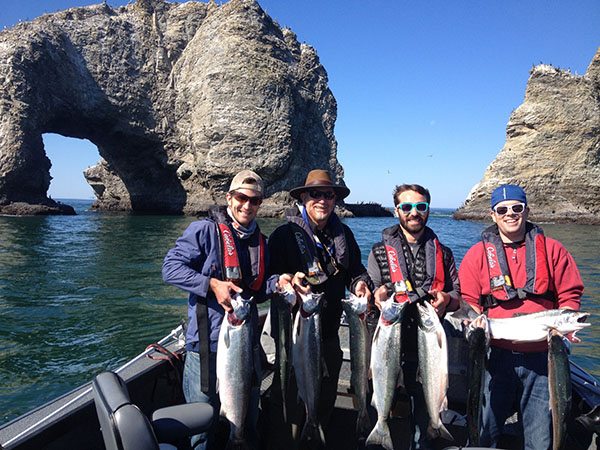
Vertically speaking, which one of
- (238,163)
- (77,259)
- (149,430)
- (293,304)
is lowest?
(77,259)

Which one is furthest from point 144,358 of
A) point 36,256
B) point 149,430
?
point 36,256

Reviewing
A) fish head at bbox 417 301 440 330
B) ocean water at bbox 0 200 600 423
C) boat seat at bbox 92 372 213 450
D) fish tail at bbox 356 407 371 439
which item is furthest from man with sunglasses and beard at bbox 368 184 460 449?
ocean water at bbox 0 200 600 423

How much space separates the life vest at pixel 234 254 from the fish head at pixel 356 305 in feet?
2.66

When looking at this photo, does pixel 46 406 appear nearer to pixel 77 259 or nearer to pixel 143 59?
pixel 77 259

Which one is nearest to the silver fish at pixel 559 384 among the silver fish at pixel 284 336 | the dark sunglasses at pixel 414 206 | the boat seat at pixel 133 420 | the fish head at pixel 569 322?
the fish head at pixel 569 322

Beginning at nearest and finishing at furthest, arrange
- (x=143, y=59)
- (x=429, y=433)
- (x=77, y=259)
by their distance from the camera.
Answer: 1. (x=429, y=433)
2. (x=77, y=259)
3. (x=143, y=59)

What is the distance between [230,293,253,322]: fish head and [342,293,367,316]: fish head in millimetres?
883

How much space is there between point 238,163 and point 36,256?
3379 centimetres

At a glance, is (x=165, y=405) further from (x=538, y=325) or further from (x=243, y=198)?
(x=538, y=325)

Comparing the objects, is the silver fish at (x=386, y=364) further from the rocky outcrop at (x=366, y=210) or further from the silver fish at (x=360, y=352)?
the rocky outcrop at (x=366, y=210)

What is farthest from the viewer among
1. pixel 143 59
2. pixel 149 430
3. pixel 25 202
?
pixel 143 59

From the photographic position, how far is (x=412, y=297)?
11.8ft

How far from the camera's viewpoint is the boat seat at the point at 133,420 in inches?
82.4

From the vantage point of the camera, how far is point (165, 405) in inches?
179
